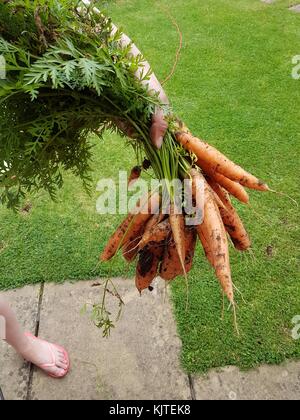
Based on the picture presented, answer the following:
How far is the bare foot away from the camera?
83.6 inches

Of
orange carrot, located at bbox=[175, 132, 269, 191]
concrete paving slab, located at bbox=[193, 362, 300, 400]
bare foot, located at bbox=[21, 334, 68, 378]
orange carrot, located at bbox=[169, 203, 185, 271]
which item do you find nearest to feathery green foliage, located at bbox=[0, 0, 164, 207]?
orange carrot, located at bbox=[175, 132, 269, 191]

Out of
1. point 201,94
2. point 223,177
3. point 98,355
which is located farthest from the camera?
point 201,94

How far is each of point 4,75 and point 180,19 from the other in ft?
16.5

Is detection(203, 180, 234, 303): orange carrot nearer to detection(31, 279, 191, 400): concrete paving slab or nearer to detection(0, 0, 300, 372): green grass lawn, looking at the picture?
detection(0, 0, 300, 372): green grass lawn

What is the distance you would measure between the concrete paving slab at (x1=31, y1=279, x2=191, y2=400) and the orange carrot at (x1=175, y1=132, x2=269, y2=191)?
3.97 feet

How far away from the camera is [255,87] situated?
14.2 feet

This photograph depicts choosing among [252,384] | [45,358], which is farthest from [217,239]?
[45,358]

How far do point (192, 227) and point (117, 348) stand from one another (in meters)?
1.17

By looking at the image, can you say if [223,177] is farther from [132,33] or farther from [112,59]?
[132,33]

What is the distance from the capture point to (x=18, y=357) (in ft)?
7.42

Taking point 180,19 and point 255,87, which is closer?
point 255,87

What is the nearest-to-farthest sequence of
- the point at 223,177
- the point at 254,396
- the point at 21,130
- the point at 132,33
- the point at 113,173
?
the point at 21,130
the point at 223,177
the point at 254,396
the point at 113,173
the point at 132,33

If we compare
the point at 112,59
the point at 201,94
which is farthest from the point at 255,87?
the point at 112,59

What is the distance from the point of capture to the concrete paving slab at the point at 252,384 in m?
2.11
